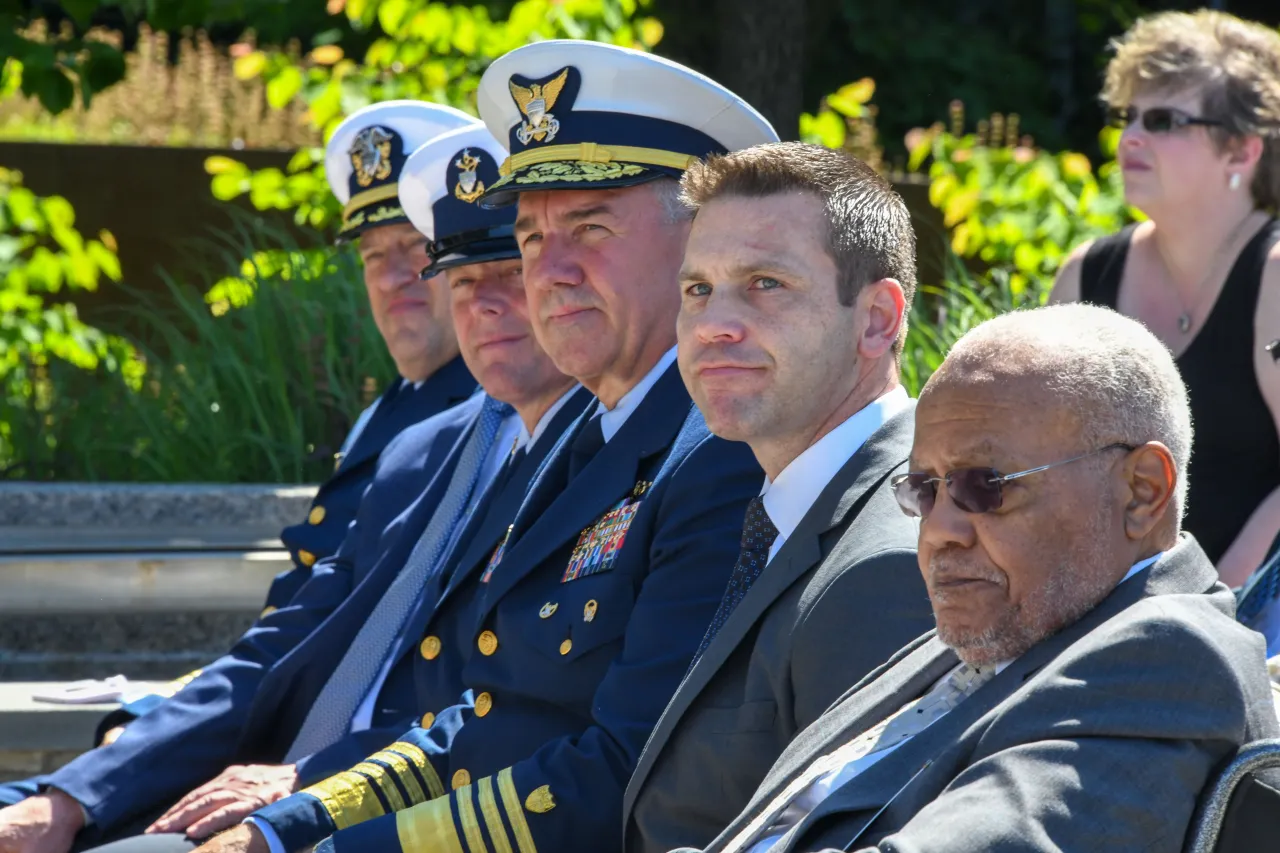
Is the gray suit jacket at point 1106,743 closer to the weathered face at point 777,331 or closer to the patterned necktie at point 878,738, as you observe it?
the patterned necktie at point 878,738

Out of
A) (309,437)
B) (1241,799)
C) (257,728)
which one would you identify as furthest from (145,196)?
(1241,799)

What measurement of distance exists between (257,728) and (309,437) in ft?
9.42

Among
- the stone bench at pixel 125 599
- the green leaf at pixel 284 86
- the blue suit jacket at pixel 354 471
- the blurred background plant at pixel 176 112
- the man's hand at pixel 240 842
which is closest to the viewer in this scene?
the man's hand at pixel 240 842

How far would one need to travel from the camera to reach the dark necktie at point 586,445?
333cm

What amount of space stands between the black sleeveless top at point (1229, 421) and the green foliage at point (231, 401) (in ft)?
10.9

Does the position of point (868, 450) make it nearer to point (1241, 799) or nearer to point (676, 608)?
point (676, 608)

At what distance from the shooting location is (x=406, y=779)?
3174mm

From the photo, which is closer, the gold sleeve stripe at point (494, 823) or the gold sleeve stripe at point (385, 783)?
the gold sleeve stripe at point (494, 823)

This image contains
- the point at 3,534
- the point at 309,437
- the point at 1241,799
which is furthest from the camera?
the point at 309,437

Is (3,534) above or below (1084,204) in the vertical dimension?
below

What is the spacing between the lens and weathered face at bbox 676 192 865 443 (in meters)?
2.79

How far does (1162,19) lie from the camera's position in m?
4.44

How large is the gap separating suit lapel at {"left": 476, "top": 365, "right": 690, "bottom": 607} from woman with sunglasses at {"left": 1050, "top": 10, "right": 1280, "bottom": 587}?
143 centimetres

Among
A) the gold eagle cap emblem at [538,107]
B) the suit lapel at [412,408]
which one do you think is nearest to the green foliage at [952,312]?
the suit lapel at [412,408]
